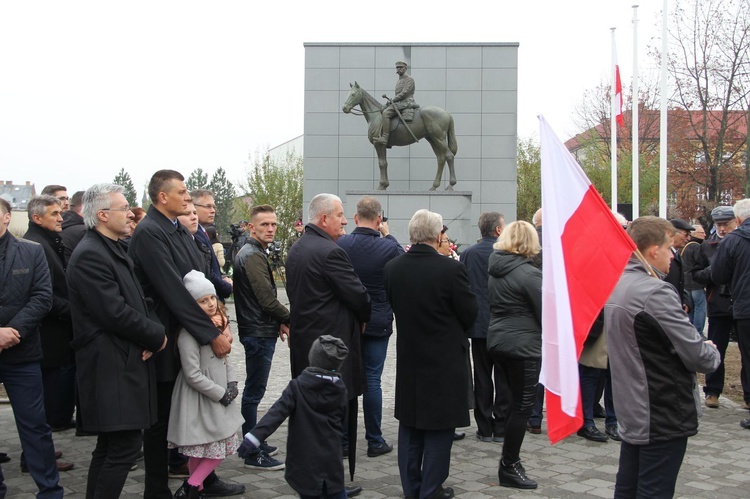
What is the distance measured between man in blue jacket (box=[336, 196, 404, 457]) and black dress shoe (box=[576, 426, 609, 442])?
176 centimetres

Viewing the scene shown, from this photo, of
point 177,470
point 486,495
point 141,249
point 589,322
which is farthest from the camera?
point 177,470

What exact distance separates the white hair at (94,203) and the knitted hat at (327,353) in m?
1.50

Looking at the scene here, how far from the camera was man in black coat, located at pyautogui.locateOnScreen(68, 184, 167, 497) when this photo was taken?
419 centimetres

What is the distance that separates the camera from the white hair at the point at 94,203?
447 cm

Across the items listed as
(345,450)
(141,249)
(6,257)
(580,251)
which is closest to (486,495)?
(345,450)

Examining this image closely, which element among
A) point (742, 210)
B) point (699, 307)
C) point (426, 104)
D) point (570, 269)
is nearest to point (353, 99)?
point (426, 104)

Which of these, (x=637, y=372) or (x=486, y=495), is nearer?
(x=637, y=372)

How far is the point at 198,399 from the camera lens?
15.5 ft

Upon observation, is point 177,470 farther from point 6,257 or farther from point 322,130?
point 322,130

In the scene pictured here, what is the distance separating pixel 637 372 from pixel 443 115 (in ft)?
51.1

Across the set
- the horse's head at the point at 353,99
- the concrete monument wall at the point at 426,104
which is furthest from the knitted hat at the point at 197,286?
the concrete monument wall at the point at 426,104

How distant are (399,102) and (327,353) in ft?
48.8

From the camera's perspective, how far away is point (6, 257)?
477 centimetres

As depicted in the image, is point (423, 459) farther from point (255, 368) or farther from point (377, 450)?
point (255, 368)
